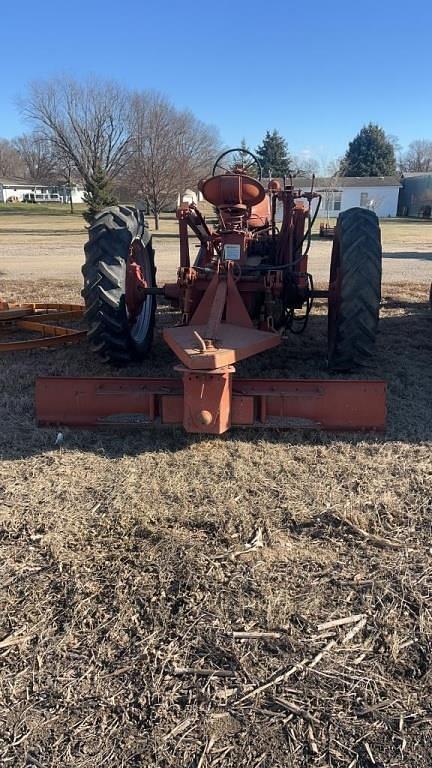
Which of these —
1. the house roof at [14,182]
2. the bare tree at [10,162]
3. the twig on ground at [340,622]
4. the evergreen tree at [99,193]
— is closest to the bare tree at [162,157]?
the evergreen tree at [99,193]

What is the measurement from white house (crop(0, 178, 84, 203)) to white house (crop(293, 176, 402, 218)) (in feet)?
158

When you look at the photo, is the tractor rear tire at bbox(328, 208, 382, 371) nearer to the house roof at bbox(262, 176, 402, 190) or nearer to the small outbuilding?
the house roof at bbox(262, 176, 402, 190)

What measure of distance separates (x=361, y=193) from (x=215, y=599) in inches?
2407

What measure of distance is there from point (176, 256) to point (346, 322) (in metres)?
17.4

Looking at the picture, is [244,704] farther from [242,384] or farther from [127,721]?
[242,384]

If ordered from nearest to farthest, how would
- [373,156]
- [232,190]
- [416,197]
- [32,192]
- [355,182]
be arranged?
[232,190] < [355,182] < [416,197] < [373,156] < [32,192]

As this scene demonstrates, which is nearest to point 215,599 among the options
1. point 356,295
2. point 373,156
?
point 356,295

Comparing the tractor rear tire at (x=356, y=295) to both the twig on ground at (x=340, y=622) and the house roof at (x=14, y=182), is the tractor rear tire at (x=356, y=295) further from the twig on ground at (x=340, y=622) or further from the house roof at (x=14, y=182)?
the house roof at (x=14, y=182)

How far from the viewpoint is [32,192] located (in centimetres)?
9988

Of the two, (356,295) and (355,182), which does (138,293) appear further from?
(355,182)

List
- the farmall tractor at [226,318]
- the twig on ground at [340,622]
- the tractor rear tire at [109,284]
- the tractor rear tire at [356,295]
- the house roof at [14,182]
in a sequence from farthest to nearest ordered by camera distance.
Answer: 1. the house roof at [14,182]
2. the tractor rear tire at [109,284]
3. the tractor rear tire at [356,295]
4. the farmall tractor at [226,318]
5. the twig on ground at [340,622]

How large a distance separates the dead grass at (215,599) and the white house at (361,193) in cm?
5524

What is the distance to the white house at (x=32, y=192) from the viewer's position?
9444 centimetres

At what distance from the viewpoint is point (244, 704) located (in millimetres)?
2123
